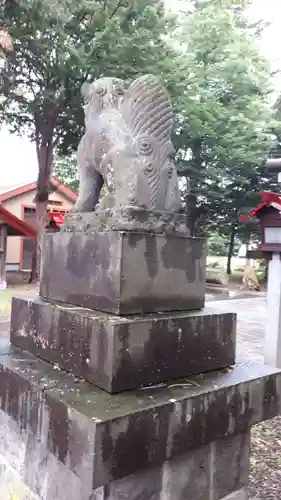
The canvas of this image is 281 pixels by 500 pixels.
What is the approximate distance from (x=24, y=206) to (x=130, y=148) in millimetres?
19110

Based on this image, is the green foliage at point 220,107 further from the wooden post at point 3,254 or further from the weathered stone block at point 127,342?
the weathered stone block at point 127,342

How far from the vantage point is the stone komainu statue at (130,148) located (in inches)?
75.3

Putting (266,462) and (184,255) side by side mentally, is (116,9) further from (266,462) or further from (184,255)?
(266,462)

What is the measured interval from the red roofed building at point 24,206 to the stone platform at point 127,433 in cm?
1740

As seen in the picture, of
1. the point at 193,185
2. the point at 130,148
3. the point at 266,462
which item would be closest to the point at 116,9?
the point at 193,185

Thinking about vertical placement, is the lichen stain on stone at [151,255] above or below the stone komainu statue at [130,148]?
below

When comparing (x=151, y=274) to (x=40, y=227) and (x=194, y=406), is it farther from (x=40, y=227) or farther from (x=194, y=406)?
(x=40, y=227)

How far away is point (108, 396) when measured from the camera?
1.56m

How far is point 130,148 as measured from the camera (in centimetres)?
196

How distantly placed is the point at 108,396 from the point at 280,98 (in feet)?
56.7

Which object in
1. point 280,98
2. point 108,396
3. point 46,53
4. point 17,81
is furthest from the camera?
point 280,98

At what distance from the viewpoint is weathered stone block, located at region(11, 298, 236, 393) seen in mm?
1601

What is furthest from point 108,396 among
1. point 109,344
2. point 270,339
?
point 270,339

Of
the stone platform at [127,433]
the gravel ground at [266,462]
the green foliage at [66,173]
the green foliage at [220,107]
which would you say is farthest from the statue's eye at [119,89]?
the green foliage at [66,173]
